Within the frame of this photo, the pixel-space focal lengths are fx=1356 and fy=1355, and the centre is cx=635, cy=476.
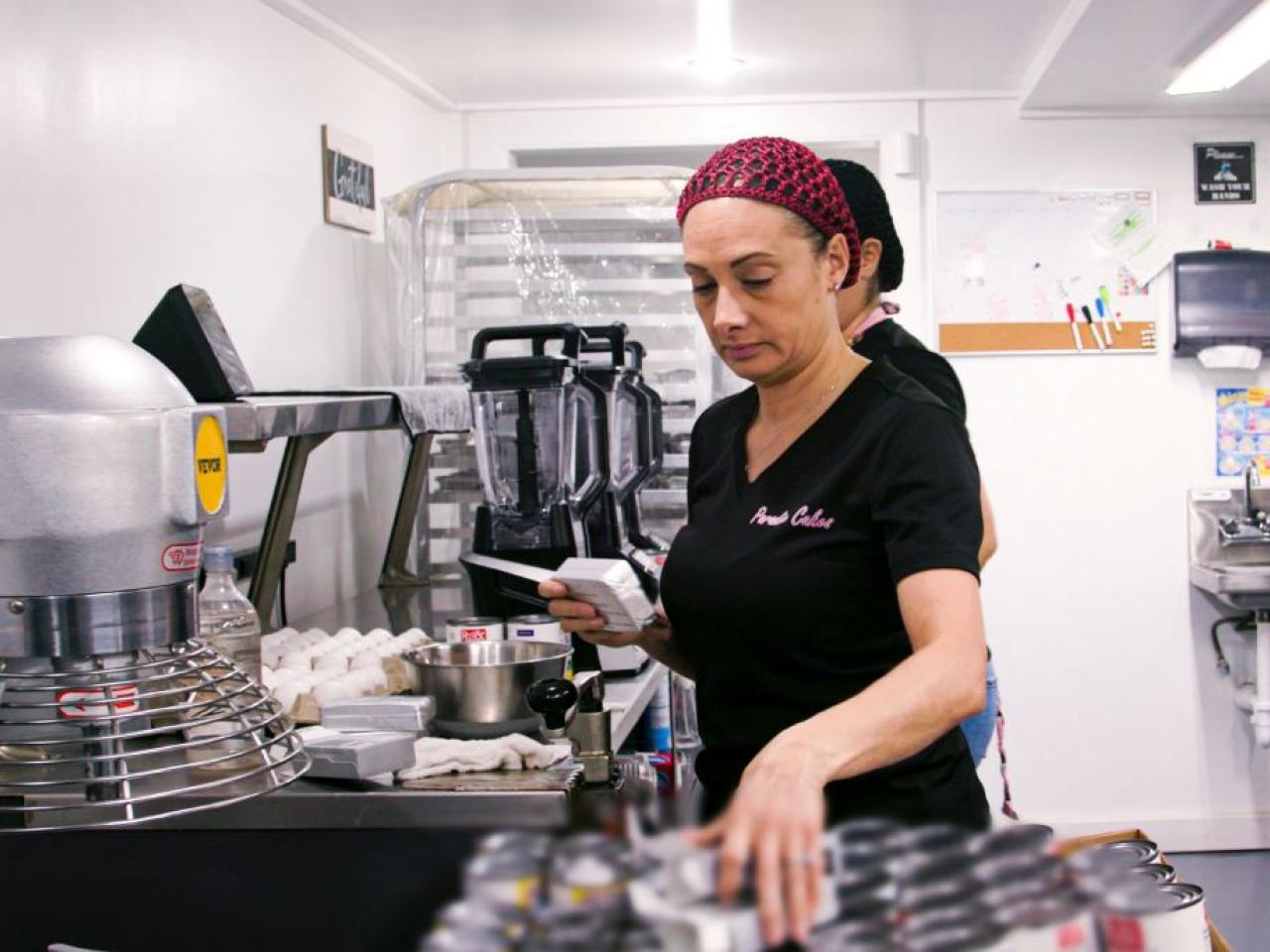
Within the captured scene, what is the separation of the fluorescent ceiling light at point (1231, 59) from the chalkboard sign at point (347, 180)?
2277mm

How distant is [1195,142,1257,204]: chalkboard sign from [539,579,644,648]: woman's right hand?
3754 millimetres

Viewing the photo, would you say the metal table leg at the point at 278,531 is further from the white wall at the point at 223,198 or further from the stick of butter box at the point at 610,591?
the stick of butter box at the point at 610,591

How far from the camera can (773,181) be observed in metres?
1.20

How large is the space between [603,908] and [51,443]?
0.60m

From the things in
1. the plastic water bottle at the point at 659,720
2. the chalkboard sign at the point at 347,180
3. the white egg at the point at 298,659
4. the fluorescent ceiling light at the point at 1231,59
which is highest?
the fluorescent ceiling light at the point at 1231,59

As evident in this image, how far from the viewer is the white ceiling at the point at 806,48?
336 cm

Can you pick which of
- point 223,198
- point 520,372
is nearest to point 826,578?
point 520,372

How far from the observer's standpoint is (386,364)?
4.03 meters

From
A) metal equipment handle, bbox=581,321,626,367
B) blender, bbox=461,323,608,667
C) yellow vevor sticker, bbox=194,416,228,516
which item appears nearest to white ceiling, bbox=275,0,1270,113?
metal equipment handle, bbox=581,321,626,367

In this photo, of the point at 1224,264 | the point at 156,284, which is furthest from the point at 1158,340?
the point at 156,284

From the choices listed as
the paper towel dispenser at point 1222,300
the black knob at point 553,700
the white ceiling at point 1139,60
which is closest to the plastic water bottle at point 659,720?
the black knob at point 553,700

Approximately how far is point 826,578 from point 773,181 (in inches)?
14.4

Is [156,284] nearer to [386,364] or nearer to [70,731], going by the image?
[386,364]

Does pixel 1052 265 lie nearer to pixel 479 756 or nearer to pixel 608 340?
pixel 608 340
